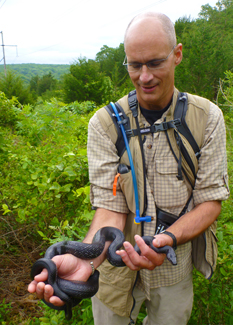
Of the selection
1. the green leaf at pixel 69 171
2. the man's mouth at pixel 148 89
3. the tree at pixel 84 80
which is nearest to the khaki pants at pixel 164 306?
the green leaf at pixel 69 171

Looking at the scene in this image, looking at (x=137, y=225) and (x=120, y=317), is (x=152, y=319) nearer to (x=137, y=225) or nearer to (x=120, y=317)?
(x=120, y=317)

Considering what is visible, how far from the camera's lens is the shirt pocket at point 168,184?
1915 mm

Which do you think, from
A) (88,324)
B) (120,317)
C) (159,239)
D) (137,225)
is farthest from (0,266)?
(159,239)

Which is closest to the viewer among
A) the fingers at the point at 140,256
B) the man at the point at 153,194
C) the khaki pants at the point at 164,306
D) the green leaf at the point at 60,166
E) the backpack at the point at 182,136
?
the fingers at the point at 140,256

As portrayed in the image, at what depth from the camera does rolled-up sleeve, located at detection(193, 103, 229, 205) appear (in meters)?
1.86

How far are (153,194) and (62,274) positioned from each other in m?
0.87

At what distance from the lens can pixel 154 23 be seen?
1.77 m

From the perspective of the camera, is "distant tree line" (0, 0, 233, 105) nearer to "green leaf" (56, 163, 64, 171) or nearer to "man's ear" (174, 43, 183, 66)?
"green leaf" (56, 163, 64, 171)

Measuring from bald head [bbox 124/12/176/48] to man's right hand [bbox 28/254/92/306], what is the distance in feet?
5.36

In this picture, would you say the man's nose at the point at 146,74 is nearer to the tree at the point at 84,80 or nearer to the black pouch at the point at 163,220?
the black pouch at the point at 163,220

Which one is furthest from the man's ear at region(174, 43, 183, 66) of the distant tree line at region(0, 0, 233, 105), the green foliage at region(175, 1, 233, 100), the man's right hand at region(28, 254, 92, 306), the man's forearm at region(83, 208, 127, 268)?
the green foliage at region(175, 1, 233, 100)

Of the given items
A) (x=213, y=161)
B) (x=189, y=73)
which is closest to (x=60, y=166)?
(x=213, y=161)

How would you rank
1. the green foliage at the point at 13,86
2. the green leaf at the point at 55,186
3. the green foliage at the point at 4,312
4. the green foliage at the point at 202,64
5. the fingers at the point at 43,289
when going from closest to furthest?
the fingers at the point at 43,289, the green leaf at the point at 55,186, the green foliage at the point at 4,312, the green foliage at the point at 202,64, the green foliage at the point at 13,86

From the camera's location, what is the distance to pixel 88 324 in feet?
9.07
